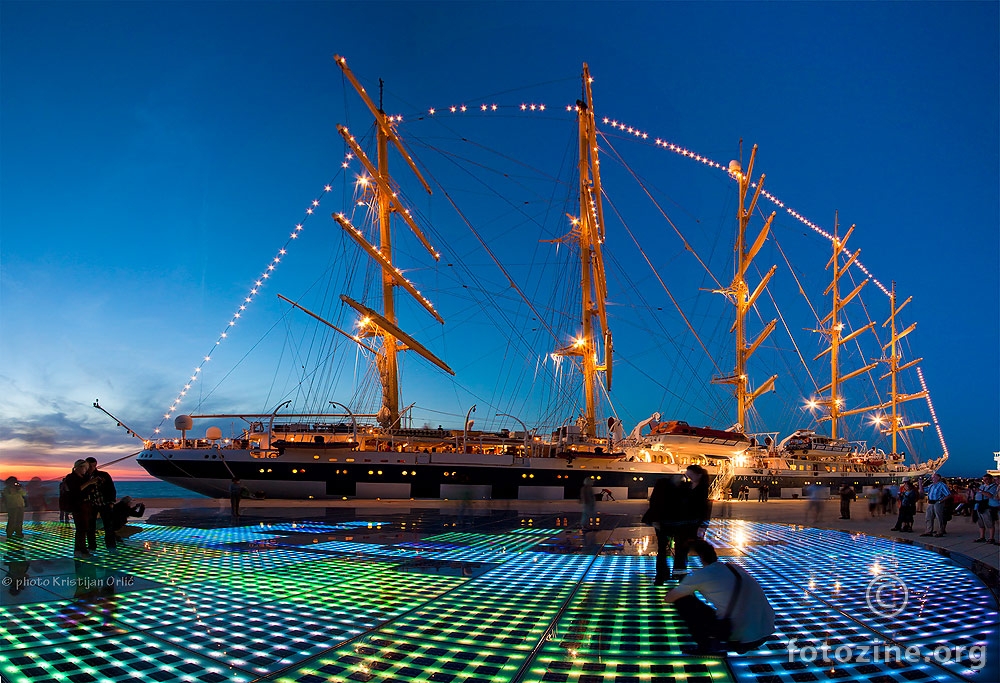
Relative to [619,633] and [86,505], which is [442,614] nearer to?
[619,633]

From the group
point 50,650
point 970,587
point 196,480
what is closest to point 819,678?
point 970,587

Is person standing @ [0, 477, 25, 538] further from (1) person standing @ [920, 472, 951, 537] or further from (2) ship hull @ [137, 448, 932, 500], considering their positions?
(2) ship hull @ [137, 448, 932, 500]

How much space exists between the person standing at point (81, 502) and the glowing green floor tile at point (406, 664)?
621cm

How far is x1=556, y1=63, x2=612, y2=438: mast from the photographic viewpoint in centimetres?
3719

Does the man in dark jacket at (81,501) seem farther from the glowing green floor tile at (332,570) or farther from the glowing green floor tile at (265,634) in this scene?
the glowing green floor tile at (265,634)

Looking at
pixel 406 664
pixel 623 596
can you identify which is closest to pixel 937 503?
pixel 623 596

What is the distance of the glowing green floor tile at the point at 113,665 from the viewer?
396cm

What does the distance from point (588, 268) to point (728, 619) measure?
34.5 meters

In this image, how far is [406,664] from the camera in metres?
4.18

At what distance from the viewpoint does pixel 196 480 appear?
1167 inches

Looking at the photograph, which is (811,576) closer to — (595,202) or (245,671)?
(245,671)

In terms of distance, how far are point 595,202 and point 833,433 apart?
3935cm

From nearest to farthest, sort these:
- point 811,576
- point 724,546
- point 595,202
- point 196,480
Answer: point 811,576 → point 724,546 → point 196,480 → point 595,202

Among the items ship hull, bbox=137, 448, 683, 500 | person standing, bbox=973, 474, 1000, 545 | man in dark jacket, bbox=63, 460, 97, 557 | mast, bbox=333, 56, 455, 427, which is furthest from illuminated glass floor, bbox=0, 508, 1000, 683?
mast, bbox=333, 56, 455, 427
